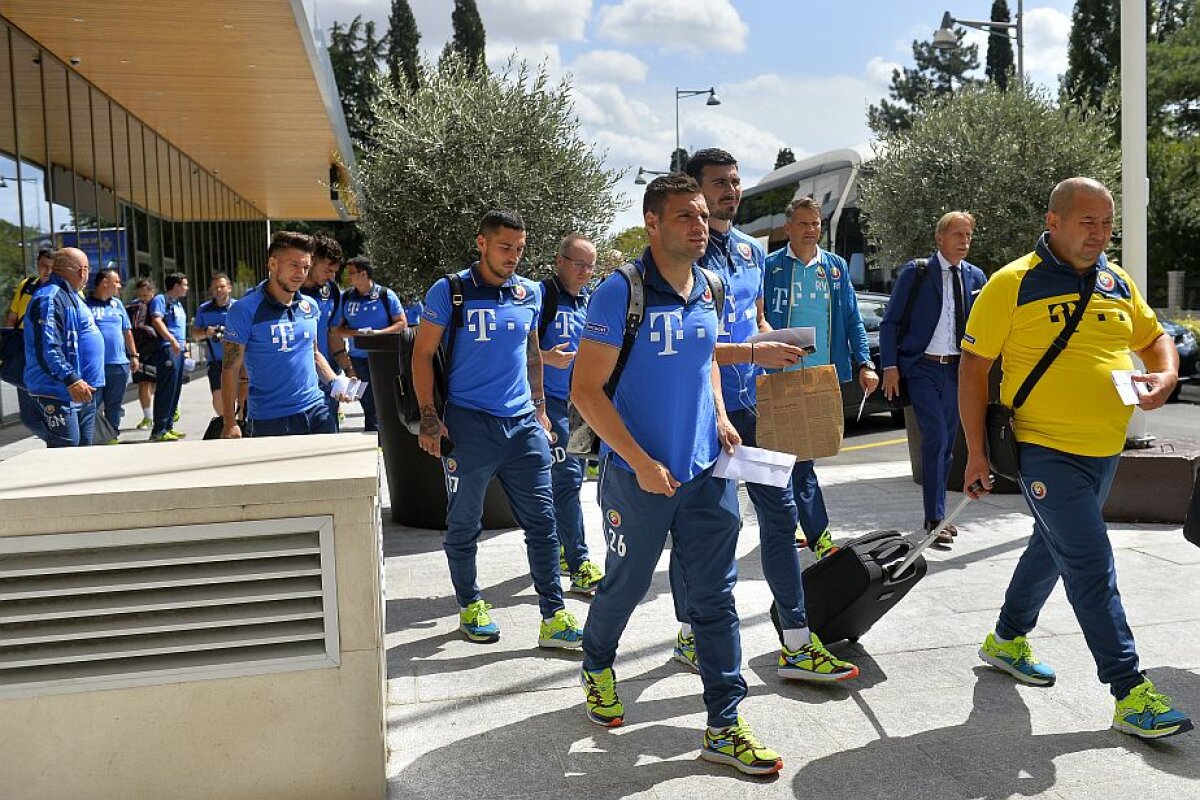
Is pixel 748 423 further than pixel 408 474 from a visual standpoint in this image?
No

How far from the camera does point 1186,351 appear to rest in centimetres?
1667

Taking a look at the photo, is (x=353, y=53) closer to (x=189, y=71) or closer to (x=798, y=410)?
(x=189, y=71)

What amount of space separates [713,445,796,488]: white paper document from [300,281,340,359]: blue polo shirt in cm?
646

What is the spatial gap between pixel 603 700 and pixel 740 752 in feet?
1.91

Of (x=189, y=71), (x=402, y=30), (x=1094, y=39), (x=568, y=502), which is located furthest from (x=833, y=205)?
(x=402, y=30)

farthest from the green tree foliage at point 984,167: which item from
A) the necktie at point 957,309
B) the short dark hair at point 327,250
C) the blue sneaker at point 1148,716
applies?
the blue sneaker at point 1148,716

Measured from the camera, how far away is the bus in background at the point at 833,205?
2170 centimetres

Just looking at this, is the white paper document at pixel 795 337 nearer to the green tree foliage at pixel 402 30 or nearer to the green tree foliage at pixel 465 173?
the green tree foliage at pixel 465 173

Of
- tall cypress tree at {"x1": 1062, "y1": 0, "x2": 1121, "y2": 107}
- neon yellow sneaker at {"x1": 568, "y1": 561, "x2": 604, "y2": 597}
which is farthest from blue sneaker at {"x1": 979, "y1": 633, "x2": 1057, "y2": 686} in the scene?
tall cypress tree at {"x1": 1062, "y1": 0, "x2": 1121, "y2": 107}

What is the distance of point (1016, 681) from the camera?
4176 mm

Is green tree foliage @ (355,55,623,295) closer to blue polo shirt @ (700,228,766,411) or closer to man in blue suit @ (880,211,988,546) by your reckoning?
man in blue suit @ (880,211,988,546)

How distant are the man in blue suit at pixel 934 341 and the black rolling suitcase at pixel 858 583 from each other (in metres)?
2.18

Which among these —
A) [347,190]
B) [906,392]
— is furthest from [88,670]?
[347,190]

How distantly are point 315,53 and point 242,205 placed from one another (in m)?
22.1
